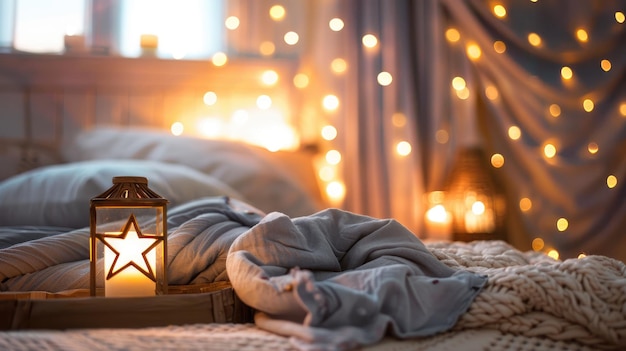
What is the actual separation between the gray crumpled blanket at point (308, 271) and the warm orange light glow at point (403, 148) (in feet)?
4.80

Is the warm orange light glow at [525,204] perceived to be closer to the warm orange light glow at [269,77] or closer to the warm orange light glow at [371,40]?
the warm orange light glow at [371,40]

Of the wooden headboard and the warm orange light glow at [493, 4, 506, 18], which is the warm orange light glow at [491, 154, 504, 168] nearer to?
the warm orange light glow at [493, 4, 506, 18]

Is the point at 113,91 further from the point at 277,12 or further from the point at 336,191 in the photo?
the point at 336,191

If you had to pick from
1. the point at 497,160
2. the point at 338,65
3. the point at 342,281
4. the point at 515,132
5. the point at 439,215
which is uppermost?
the point at 338,65

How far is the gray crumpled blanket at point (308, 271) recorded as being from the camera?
98 centimetres

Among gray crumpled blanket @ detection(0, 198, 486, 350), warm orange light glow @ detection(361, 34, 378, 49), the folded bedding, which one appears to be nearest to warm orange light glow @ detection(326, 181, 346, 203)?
warm orange light glow @ detection(361, 34, 378, 49)

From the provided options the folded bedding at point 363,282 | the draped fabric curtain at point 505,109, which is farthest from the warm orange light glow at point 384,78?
the folded bedding at point 363,282

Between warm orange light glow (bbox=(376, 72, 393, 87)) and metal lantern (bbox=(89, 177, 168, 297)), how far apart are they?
1807 mm

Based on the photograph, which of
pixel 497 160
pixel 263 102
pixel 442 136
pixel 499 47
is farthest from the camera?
pixel 263 102

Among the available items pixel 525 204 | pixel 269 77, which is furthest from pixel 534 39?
pixel 269 77

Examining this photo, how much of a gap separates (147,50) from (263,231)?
2.08m

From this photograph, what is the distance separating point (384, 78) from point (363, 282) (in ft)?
6.47

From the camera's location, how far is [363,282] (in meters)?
1.05

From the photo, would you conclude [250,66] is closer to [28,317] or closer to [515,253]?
[515,253]
